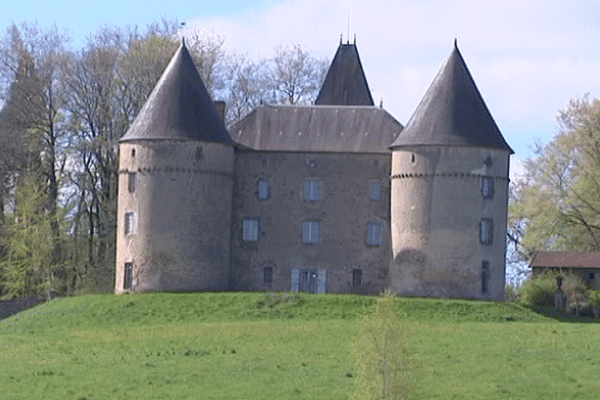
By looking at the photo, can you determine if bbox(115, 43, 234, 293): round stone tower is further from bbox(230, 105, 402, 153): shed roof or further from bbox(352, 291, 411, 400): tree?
bbox(352, 291, 411, 400): tree

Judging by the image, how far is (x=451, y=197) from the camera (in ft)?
153

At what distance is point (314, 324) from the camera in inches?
1560

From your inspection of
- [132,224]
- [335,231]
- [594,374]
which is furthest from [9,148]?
[594,374]

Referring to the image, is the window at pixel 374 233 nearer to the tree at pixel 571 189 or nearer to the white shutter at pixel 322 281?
the white shutter at pixel 322 281

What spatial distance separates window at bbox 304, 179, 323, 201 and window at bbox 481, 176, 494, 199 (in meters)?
5.80

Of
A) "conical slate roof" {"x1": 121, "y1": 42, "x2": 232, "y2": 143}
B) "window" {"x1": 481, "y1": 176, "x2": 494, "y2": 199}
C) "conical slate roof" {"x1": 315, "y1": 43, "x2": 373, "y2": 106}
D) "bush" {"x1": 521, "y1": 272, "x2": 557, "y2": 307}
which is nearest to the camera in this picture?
"window" {"x1": 481, "y1": 176, "x2": 494, "y2": 199}

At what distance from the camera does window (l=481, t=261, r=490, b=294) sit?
46938mm

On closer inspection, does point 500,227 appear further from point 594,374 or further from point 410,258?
point 594,374

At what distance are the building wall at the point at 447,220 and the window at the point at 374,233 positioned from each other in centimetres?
179

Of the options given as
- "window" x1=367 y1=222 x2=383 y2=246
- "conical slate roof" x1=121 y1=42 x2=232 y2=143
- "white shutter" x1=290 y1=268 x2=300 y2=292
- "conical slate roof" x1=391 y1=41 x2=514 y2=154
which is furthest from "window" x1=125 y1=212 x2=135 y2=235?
"conical slate roof" x1=391 y1=41 x2=514 y2=154

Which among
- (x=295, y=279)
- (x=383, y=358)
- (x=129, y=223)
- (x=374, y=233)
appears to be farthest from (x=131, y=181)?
(x=383, y=358)

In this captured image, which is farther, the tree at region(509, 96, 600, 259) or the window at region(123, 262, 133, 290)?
the tree at region(509, 96, 600, 259)

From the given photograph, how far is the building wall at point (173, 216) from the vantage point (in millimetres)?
47281

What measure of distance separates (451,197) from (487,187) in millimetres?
1391
